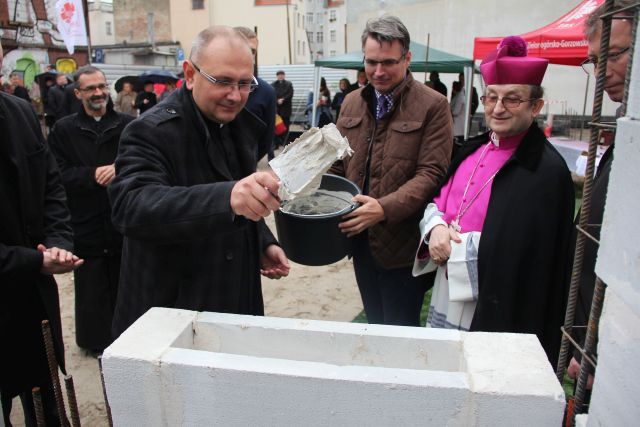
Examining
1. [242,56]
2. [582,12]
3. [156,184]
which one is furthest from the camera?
[582,12]

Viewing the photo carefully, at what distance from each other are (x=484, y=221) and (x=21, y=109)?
6.89 ft

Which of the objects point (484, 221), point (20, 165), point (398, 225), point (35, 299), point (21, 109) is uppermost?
point (21, 109)

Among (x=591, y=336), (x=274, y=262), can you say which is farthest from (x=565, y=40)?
(x=591, y=336)

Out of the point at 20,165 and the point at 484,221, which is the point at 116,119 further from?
the point at 484,221

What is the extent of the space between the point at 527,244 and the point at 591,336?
2.36 feet

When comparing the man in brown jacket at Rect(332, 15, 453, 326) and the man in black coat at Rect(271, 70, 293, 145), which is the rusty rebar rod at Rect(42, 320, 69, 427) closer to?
the man in brown jacket at Rect(332, 15, 453, 326)

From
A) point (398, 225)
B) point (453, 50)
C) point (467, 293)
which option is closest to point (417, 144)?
point (398, 225)

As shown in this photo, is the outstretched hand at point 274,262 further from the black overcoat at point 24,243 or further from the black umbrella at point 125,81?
the black umbrella at point 125,81

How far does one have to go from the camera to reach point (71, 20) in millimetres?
9086

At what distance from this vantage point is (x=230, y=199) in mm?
1429

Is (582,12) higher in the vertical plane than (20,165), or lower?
higher

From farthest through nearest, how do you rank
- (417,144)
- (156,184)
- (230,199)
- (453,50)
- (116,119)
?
(453,50), (116,119), (417,144), (156,184), (230,199)

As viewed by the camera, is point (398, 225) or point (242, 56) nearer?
point (242, 56)

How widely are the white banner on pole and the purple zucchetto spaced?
904 cm
